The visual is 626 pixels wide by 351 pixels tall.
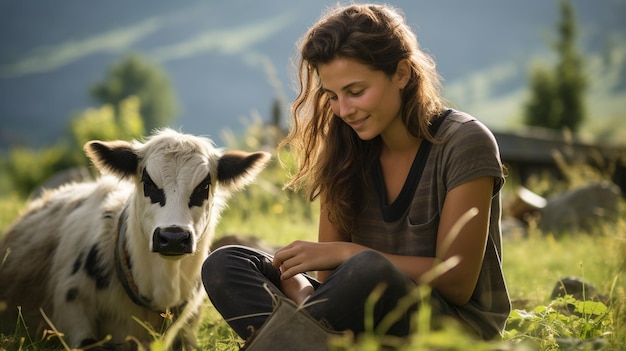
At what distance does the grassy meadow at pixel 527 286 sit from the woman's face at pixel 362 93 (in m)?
0.99

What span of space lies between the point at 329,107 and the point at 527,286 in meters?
3.01

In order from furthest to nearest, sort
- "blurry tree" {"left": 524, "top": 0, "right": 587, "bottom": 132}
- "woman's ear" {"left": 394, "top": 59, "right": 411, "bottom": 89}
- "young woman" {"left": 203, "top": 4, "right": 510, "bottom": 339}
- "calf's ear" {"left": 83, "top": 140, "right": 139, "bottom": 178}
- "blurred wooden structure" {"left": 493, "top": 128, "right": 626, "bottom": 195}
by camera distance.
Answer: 1. "blurry tree" {"left": 524, "top": 0, "right": 587, "bottom": 132}
2. "blurred wooden structure" {"left": 493, "top": 128, "right": 626, "bottom": 195}
3. "calf's ear" {"left": 83, "top": 140, "right": 139, "bottom": 178}
4. "woman's ear" {"left": 394, "top": 59, "right": 411, "bottom": 89}
5. "young woman" {"left": 203, "top": 4, "right": 510, "bottom": 339}

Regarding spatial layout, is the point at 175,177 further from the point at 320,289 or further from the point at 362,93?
the point at 320,289

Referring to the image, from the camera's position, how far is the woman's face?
304 centimetres

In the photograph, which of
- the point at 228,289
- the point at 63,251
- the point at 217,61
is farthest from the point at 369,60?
the point at 217,61

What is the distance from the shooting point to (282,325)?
2498 millimetres

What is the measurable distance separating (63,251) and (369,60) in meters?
2.57

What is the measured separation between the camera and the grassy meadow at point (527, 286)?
2.34m

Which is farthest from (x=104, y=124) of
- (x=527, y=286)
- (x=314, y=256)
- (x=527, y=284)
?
(x=314, y=256)

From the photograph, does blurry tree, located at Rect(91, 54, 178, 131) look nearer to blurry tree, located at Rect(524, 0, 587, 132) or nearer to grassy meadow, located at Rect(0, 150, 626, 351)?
blurry tree, located at Rect(524, 0, 587, 132)

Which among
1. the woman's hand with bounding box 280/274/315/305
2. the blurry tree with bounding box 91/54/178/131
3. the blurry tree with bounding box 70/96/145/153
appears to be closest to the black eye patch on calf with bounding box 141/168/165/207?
the woman's hand with bounding box 280/274/315/305

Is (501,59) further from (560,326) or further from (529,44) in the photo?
(560,326)

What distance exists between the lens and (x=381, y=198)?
10.7 feet

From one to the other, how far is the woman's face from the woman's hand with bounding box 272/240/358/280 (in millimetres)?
574
